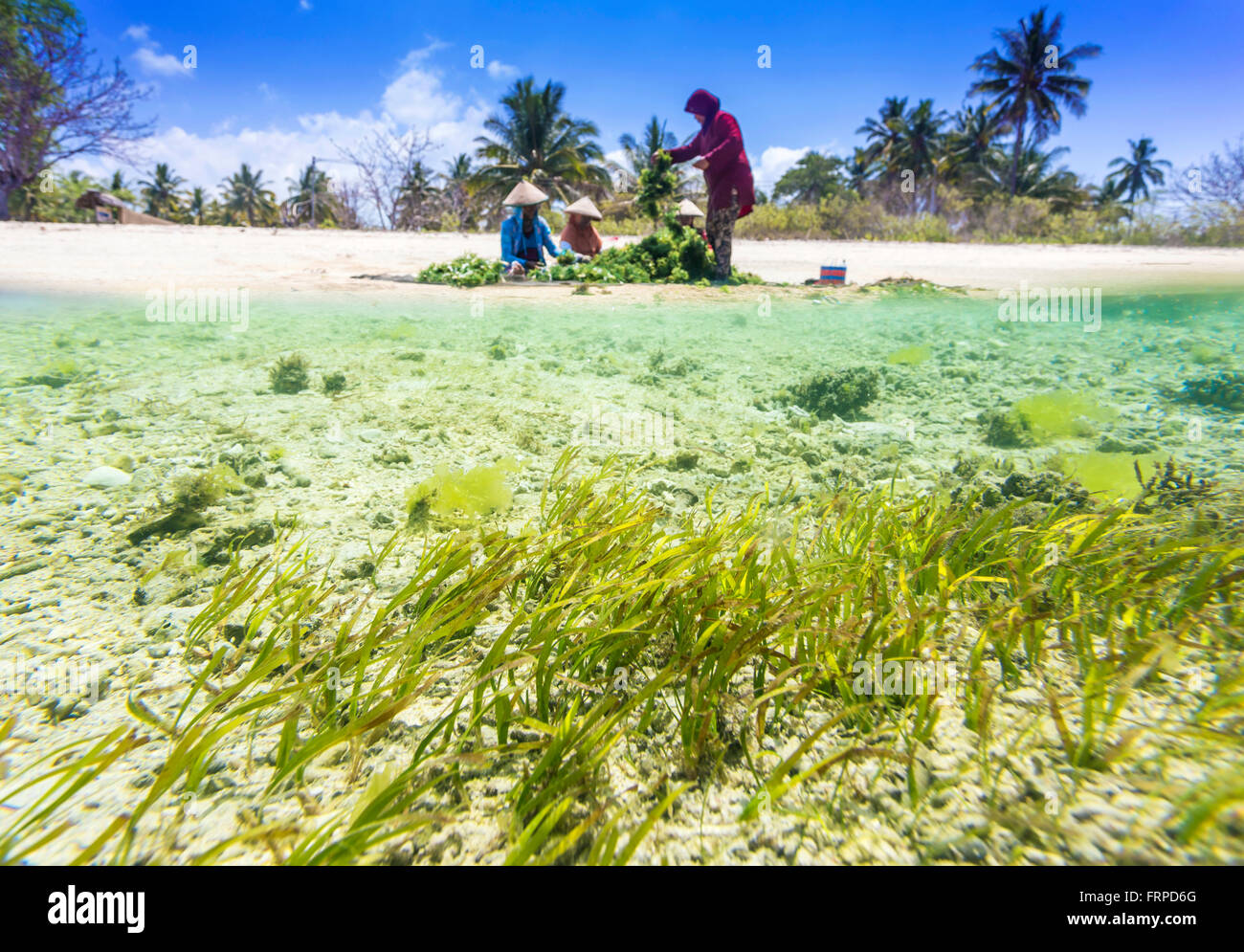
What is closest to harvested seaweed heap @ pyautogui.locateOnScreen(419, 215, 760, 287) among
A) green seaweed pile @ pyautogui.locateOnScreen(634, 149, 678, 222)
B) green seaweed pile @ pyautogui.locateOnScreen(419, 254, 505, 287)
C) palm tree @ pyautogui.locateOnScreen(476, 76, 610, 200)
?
green seaweed pile @ pyautogui.locateOnScreen(419, 254, 505, 287)

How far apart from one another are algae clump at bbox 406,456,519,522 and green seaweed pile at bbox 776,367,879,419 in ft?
7.88

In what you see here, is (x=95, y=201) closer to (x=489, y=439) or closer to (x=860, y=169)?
(x=489, y=439)

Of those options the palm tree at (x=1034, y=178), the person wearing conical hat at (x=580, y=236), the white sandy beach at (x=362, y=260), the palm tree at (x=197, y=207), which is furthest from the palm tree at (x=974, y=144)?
the palm tree at (x=197, y=207)

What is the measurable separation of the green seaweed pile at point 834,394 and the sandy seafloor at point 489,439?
0.13m

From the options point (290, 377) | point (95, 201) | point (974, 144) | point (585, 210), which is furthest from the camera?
point (974, 144)

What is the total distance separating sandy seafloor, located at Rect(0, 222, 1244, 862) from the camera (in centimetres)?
109

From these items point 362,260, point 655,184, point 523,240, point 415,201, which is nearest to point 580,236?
point 523,240

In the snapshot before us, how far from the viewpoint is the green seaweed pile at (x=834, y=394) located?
4.08 m

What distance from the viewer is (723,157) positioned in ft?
29.6

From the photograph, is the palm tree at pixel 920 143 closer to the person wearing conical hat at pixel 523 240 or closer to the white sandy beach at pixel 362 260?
the white sandy beach at pixel 362 260

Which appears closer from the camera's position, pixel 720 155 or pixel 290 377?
pixel 290 377

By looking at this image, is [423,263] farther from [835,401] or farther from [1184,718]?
[1184,718]

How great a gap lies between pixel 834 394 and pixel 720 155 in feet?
22.1

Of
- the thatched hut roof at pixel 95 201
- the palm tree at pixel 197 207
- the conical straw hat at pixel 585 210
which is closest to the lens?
the conical straw hat at pixel 585 210
